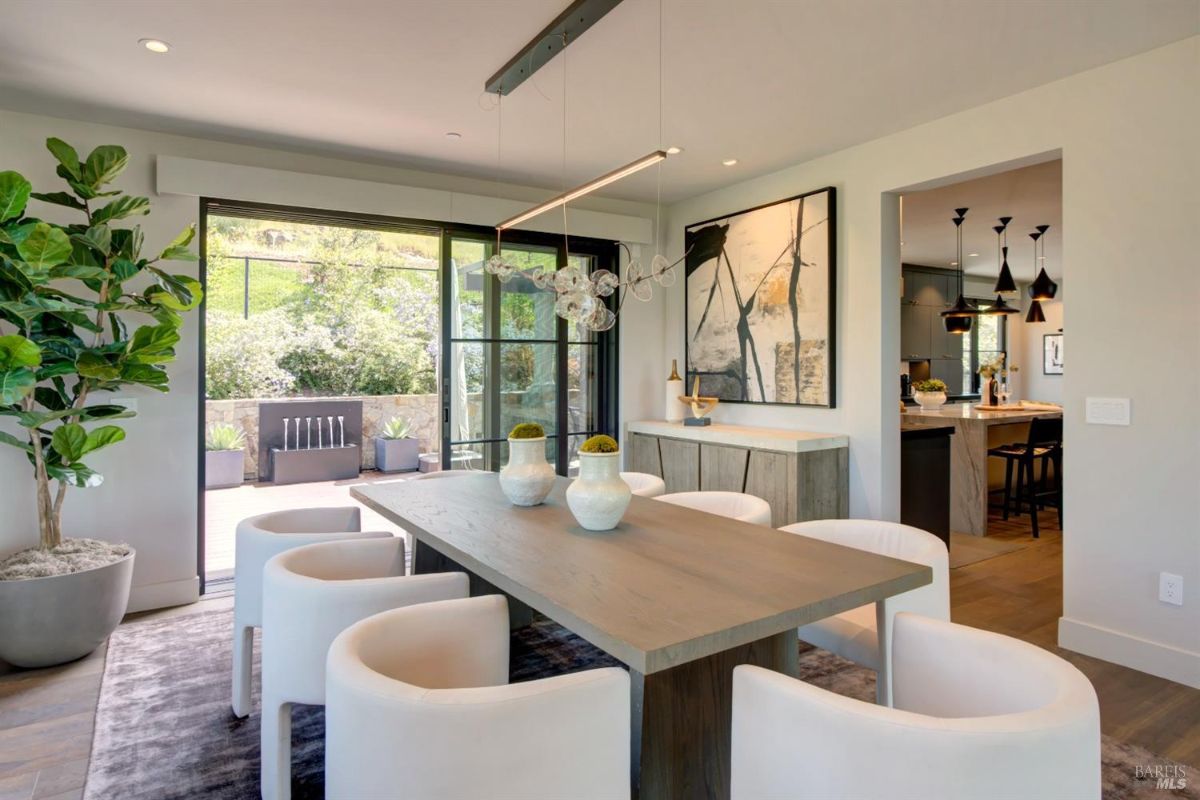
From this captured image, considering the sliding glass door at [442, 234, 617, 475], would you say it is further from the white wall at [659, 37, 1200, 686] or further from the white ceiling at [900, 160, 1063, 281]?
the white wall at [659, 37, 1200, 686]

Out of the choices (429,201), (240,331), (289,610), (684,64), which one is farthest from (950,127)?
A: (240,331)

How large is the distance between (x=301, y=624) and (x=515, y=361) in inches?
128

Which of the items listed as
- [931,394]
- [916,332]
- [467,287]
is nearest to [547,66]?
[467,287]

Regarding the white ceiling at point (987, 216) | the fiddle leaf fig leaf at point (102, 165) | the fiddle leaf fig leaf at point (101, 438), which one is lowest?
the fiddle leaf fig leaf at point (101, 438)

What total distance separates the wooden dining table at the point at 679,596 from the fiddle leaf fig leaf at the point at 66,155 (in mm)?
2401

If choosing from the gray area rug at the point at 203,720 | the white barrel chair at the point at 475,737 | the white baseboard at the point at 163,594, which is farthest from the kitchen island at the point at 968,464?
the white baseboard at the point at 163,594

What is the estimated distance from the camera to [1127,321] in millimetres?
2922

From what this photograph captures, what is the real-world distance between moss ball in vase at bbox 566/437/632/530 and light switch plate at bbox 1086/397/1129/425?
230cm

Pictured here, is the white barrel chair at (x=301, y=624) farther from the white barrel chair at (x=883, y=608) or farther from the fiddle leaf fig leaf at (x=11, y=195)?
the fiddle leaf fig leaf at (x=11, y=195)

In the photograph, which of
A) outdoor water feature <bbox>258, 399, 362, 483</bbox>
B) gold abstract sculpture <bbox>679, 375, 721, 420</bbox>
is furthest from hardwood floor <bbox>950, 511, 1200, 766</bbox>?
outdoor water feature <bbox>258, 399, 362, 483</bbox>

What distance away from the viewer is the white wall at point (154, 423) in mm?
3412

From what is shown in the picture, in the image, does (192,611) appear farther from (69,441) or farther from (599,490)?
(599,490)

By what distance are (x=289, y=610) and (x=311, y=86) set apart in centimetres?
245

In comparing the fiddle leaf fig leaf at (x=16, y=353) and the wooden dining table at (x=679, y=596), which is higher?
the fiddle leaf fig leaf at (x=16, y=353)
